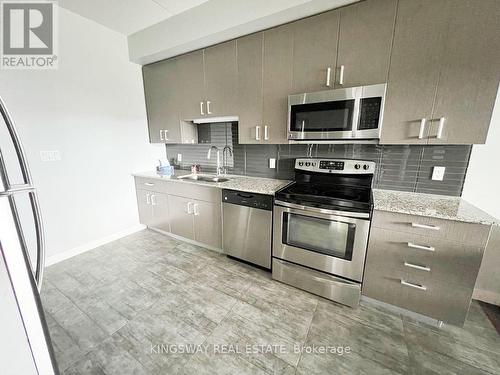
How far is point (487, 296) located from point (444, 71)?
1931 millimetres

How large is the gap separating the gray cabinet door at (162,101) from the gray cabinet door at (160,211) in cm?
84

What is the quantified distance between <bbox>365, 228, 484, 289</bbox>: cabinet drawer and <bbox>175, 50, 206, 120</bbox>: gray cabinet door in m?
2.33

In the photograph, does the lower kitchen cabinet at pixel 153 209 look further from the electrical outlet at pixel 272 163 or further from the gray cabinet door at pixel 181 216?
the electrical outlet at pixel 272 163

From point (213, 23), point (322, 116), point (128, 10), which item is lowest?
point (322, 116)

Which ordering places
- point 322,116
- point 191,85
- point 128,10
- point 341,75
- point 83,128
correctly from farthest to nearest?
point 191,85, point 83,128, point 128,10, point 322,116, point 341,75

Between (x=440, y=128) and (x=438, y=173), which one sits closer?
(x=440, y=128)

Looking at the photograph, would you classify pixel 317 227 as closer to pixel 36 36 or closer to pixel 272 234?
pixel 272 234

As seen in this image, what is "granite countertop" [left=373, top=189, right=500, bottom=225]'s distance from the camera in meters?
1.32

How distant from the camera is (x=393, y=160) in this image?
1.90m

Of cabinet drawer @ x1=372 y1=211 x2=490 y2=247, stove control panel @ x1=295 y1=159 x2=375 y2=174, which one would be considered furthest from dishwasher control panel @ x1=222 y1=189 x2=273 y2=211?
cabinet drawer @ x1=372 y1=211 x2=490 y2=247

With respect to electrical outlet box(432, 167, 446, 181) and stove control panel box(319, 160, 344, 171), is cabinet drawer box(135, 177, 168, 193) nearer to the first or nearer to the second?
stove control panel box(319, 160, 344, 171)

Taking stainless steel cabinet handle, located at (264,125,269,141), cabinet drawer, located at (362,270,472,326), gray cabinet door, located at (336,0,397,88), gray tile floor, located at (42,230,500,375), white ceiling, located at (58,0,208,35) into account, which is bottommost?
gray tile floor, located at (42,230,500,375)

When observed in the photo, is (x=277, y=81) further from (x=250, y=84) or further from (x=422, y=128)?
(x=422, y=128)

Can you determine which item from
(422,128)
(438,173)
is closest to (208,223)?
(422,128)
